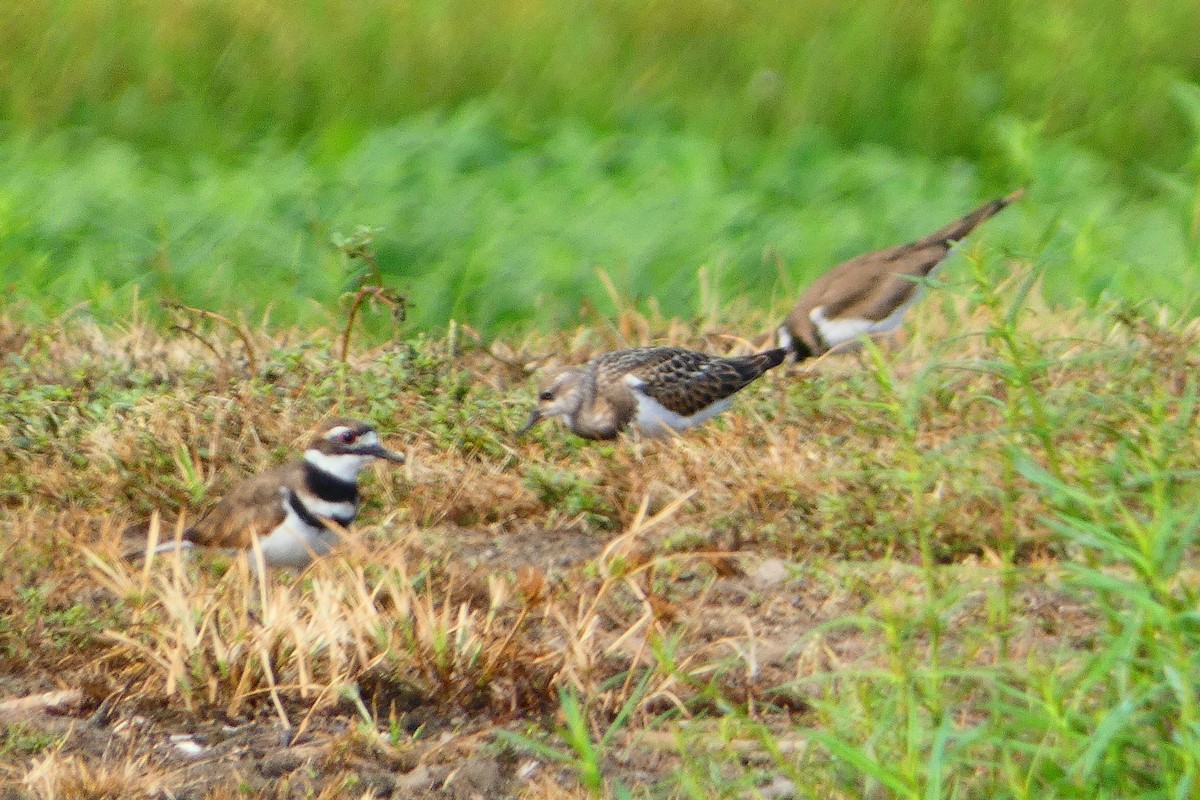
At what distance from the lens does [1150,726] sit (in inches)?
129

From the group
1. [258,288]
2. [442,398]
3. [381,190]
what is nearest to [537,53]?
[381,190]

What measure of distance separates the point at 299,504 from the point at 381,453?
17.0 inches

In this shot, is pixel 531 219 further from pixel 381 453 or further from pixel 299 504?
pixel 299 504

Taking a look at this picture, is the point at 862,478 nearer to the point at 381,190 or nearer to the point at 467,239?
the point at 467,239

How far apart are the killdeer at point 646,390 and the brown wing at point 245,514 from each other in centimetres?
127

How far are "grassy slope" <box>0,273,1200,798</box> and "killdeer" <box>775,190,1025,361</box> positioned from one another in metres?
0.66

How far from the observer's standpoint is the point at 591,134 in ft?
39.7

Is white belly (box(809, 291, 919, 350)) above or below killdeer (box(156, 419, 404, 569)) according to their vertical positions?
below

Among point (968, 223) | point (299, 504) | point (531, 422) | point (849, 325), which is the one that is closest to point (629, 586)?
point (299, 504)

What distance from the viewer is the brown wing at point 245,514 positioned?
5973 mm

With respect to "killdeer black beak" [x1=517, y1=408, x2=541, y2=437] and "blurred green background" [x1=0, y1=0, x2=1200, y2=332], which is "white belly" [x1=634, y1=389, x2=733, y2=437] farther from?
"blurred green background" [x1=0, y1=0, x2=1200, y2=332]

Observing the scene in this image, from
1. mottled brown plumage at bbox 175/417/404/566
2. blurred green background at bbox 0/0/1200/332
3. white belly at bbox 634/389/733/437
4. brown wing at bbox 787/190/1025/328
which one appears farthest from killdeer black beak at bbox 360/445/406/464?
blurred green background at bbox 0/0/1200/332

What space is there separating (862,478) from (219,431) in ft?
8.12

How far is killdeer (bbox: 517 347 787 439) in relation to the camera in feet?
23.6
